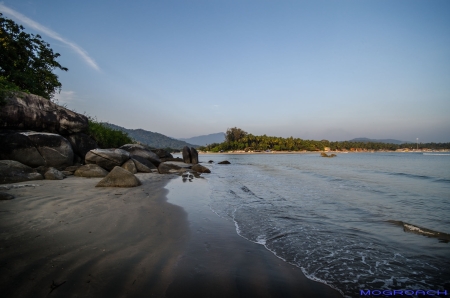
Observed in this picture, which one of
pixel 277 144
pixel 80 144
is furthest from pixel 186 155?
pixel 277 144

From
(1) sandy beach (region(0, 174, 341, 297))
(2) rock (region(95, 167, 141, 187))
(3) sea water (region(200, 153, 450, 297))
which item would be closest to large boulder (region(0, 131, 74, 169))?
(2) rock (region(95, 167, 141, 187))

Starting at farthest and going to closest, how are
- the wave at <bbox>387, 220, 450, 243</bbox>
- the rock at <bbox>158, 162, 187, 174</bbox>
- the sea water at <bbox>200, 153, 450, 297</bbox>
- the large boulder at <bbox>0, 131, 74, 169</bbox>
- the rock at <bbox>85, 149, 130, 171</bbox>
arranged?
the rock at <bbox>158, 162, 187, 174</bbox> → the rock at <bbox>85, 149, 130, 171</bbox> → the large boulder at <bbox>0, 131, 74, 169</bbox> → the wave at <bbox>387, 220, 450, 243</bbox> → the sea water at <bbox>200, 153, 450, 297</bbox>

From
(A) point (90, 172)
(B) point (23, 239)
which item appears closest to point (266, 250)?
(B) point (23, 239)

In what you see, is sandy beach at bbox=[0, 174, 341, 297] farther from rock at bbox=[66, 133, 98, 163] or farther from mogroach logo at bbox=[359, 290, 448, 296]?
rock at bbox=[66, 133, 98, 163]

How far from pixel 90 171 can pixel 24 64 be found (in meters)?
13.8

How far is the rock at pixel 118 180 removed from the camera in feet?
27.6

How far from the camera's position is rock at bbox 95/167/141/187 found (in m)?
8.41

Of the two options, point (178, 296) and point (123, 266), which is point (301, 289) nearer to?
point (178, 296)

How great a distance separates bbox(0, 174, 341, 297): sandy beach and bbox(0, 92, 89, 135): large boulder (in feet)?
25.4

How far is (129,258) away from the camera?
3.03 m

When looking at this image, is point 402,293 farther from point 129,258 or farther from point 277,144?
point 277,144

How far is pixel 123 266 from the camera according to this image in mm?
2795

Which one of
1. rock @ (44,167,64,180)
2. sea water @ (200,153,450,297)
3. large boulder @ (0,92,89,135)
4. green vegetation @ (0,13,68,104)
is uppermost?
green vegetation @ (0,13,68,104)

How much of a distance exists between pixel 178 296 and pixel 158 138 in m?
200
